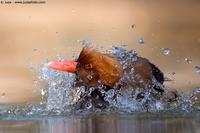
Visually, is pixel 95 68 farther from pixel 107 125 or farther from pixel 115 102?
pixel 107 125

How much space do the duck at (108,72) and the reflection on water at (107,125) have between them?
0.68ft

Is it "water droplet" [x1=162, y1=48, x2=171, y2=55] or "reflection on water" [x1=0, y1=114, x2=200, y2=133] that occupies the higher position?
"water droplet" [x1=162, y1=48, x2=171, y2=55]

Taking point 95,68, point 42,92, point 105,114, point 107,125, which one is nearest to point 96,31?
point 42,92

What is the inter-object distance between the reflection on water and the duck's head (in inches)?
8.4

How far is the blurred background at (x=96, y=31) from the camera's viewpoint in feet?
12.6

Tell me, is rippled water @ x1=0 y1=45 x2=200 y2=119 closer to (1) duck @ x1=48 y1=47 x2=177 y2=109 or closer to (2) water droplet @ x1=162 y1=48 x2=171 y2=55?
(1) duck @ x1=48 y1=47 x2=177 y2=109

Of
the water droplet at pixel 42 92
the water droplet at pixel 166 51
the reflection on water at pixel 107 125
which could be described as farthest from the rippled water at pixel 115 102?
the water droplet at pixel 166 51

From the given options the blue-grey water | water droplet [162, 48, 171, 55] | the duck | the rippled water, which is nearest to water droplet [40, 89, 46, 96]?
the blue-grey water

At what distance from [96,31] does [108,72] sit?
1.57 metres

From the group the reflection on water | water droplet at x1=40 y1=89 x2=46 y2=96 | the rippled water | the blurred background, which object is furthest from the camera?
the blurred background

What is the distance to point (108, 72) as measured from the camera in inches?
97.7

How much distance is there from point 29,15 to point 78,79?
1745 mm

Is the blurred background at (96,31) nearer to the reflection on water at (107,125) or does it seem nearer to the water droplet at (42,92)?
the water droplet at (42,92)

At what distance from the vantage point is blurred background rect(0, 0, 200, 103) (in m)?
3.84
